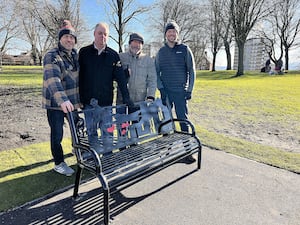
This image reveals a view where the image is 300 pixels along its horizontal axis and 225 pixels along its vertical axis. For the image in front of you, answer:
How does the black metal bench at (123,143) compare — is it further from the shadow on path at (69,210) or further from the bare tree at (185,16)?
the bare tree at (185,16)

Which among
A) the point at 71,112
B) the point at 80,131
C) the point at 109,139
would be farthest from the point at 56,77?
the point at 109,139

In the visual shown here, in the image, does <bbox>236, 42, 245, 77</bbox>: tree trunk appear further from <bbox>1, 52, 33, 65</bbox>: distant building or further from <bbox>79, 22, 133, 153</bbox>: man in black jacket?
<bbox>1, 52, 33, 65</bbox>: distant building

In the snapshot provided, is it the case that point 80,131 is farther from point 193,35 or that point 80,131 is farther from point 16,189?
point 193,35

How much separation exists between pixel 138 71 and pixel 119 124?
89 centimetres

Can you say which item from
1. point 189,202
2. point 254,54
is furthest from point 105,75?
point 254,54

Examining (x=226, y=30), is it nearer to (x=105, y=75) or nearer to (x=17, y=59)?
(x=105, y=75)

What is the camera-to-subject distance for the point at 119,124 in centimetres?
341

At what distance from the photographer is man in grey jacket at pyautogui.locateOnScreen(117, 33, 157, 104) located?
366 centimetres

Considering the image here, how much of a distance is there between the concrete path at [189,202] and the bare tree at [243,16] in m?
22.1

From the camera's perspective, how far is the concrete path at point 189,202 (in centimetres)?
260

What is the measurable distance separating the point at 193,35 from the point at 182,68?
33984 millimetres

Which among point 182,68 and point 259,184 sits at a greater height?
point 182,68

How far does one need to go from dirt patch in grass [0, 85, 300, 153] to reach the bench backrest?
212 centimetres

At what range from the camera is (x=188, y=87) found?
4164 millimetres
